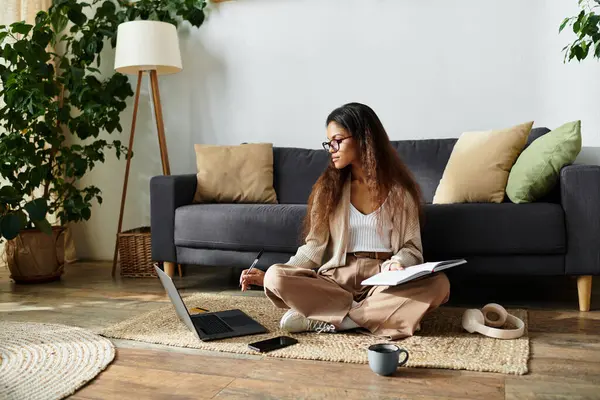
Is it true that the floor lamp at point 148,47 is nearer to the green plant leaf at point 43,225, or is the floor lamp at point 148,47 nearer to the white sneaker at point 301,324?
the green plant leaf at point 43,225

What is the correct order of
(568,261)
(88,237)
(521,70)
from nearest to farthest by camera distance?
(568,261) < (521,70) < (88,237)

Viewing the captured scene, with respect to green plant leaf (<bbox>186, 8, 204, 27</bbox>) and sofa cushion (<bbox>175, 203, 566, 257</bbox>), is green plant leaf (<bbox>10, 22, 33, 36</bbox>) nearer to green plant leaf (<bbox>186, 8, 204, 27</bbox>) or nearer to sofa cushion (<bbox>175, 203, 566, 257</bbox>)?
green plant leaf (<bbox>186, 8, 204, 27</bbox>)

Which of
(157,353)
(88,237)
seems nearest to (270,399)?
(157,353)

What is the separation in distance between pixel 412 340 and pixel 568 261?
2.85 feet

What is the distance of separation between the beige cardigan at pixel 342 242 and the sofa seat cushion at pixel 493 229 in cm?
36

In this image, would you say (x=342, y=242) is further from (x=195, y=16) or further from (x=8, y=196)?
(x=195, y=16)

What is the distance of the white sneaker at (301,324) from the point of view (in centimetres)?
226

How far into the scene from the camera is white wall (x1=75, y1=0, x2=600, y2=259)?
132 inches

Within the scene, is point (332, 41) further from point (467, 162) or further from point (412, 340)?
point (412, 340)

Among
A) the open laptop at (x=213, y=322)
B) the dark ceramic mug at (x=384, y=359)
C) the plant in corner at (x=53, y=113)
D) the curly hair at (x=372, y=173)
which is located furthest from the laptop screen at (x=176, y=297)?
the plant in corner at (x=53, y=113)

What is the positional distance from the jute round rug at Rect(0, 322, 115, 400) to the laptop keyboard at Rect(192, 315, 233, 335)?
327mm

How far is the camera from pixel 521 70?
3373 millimetres

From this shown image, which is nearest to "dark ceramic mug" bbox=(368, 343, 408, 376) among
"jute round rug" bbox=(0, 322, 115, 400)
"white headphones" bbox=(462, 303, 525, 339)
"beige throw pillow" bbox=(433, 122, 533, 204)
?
"white headphones" bbox=(462, 303, 525, 339)

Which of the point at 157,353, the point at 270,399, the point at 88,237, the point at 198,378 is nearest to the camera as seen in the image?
the point at 270,399
